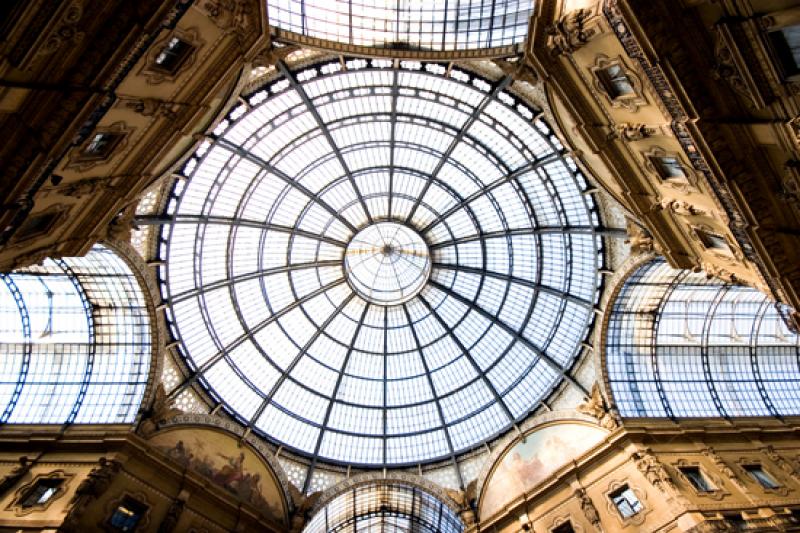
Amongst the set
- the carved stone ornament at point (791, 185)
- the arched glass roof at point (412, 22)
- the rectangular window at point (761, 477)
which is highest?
the arched glass roof at point (412, 22)

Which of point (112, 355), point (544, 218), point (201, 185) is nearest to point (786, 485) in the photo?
point (544, 218)

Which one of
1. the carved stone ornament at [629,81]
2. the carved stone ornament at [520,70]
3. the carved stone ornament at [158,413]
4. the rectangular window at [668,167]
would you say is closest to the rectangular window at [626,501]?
the rectangular window at [668,167]

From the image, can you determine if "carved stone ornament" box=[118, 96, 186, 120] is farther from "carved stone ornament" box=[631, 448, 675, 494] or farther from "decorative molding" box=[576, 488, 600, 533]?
"carved stone ornament" box=[631, 448, 675, 494]

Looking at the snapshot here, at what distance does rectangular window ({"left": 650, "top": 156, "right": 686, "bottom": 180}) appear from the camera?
52.6ft

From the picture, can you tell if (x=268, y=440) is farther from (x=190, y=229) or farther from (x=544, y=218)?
(x=544, y=218)

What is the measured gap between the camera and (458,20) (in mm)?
20344

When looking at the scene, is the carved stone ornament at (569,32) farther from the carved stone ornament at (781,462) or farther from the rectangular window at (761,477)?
the carved stone ornament at (781,462)

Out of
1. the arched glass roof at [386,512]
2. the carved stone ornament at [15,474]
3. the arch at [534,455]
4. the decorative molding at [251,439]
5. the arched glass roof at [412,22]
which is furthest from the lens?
the arched glass roof at [386,512]

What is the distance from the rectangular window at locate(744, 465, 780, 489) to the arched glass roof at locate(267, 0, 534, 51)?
69.0 feet

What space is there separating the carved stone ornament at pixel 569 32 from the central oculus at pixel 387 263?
17.6 m

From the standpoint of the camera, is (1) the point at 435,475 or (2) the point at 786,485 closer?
(2) the point at 786,485

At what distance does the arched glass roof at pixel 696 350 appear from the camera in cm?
2702

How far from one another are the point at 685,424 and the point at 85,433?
27.6 m

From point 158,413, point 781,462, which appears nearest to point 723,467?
point 781,462
